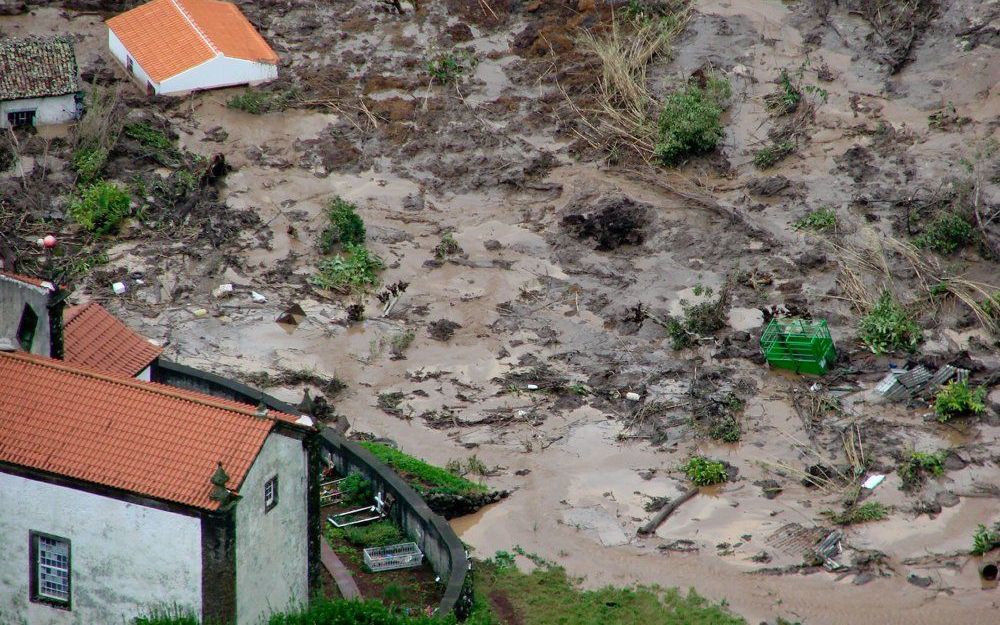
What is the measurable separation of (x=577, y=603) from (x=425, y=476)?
477cm

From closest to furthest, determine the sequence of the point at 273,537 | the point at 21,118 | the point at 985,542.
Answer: the point at 273,537
the point at 985,542
the point at 21,118

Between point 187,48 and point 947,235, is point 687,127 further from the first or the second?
point 187,48

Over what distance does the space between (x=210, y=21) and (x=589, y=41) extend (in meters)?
12.0

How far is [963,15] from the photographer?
41938 millimetres

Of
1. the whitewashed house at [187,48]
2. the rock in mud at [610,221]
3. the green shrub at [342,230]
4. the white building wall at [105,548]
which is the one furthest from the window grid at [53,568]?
the whitewashed house at [187,48]

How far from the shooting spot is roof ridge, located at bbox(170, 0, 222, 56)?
143ft

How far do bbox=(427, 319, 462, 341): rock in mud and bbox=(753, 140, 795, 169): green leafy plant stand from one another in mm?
10324

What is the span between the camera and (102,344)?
27.6 m

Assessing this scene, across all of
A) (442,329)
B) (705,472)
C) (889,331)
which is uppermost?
(889,331)

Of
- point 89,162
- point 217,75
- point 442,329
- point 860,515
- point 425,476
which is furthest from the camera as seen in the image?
point 217,75

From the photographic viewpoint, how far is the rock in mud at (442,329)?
3494 cm

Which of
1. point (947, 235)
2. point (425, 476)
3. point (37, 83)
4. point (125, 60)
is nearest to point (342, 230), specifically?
point (425, 476)

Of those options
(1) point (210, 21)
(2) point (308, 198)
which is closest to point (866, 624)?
(2) point (308, 198)

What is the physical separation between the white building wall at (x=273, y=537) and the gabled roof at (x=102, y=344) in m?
5.61
